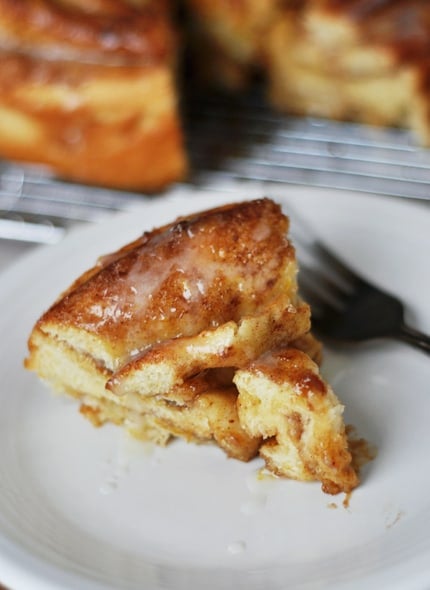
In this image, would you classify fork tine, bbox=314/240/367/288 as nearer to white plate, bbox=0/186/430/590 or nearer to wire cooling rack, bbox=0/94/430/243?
white plate, bbox=0/186/430/590

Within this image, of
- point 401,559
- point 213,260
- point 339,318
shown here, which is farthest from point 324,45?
point 401,559

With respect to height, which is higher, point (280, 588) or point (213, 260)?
point (213, 260)

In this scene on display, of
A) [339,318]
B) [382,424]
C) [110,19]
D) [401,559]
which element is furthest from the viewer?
[110,19]

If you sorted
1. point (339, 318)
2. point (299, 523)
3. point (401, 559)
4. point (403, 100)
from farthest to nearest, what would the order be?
1. point (403, 100)
2. point (339, 318)
3. point (299, 523)
4. point (401, 559)

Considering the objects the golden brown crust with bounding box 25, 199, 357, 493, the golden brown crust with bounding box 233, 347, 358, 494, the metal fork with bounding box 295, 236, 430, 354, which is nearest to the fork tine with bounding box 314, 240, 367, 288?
the metal fork with bounding box 295, 236, 430, 354

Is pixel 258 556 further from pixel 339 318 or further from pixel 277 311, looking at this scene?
pixel 339 318

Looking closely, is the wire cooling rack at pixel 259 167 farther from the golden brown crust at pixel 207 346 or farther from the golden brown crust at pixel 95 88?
the golden brown crust at pixel 207 346

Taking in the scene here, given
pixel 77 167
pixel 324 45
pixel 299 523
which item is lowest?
pixel 77 167

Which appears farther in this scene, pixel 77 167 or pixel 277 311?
pixel 77 167
